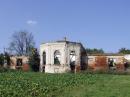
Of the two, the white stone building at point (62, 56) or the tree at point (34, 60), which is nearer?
the white stone building at point (62, 56)

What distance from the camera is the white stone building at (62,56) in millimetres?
68000

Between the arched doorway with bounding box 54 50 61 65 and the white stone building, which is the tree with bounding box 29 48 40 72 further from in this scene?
the arched doorway with bounding box 54 50 61 65

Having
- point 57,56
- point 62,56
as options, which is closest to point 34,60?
point 57,56

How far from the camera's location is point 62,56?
224 ft

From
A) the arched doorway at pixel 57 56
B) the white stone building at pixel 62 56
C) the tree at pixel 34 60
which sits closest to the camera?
the white stone building at pixel 62 56

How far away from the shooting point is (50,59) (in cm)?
6894

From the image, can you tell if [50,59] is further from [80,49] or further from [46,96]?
[46,96]

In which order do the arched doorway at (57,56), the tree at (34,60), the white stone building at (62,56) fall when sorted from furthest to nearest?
the tree at (34,60)
the arched doorway at (57,56)
the white stone building at (62,56)

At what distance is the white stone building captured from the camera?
223ft

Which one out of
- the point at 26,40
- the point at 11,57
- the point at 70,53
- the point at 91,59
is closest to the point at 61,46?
the point at 70,53

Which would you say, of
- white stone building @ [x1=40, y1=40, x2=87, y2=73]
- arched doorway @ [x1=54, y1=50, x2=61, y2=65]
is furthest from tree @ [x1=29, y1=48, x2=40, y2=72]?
arched doorway @ [x1=54, y1=50, x2=61, y2=65]

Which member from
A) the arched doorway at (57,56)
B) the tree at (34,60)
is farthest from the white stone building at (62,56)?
the tree at (34,60)

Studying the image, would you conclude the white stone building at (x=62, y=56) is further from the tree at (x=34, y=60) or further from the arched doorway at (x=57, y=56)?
the tree at (x=34, y=60)

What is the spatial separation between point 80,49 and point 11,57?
16816 mm
